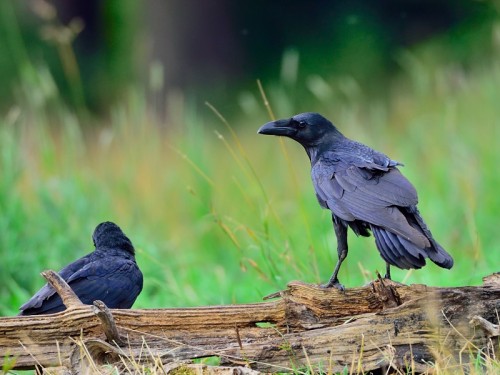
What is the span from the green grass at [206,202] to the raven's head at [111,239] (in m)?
0.47

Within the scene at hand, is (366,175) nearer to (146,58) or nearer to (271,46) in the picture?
(146,58)

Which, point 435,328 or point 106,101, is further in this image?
point 106,101

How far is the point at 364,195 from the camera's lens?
4.24 metres

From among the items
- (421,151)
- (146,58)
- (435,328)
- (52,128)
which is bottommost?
(435,328)

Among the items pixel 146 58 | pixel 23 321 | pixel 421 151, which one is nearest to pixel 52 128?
pixel 146 58

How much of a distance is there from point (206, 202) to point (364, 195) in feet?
7.58

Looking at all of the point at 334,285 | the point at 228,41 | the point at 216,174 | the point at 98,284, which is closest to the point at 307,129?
the point at 334,285

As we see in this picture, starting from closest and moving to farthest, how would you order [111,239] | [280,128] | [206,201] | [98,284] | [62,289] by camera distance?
[62,289]
[98,284]
[280,128]
[111,239]
[206,201]

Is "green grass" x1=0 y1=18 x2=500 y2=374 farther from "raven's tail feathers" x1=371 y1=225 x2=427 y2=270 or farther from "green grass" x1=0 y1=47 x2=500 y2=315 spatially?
"raven's tail feathers" x1=371 y1=225 x2=427 y2=270

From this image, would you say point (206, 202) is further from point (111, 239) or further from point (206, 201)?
point (111, 239)

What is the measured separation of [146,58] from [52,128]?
2793mm

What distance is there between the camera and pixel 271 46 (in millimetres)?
16125

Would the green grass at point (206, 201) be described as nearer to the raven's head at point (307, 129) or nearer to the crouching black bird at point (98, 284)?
the raven's head at point (307, 129)

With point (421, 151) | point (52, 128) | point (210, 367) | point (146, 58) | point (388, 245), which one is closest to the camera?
point (210, 367)
